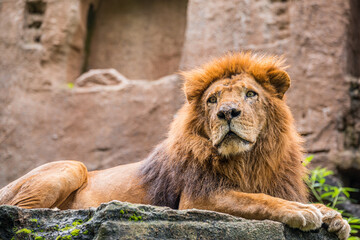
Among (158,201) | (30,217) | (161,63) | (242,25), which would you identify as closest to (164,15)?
(161,63)

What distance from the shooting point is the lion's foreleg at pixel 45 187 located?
355cm

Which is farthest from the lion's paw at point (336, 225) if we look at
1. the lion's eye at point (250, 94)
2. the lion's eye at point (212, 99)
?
the lion's eye at point (212, 99)

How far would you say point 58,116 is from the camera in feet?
24.3

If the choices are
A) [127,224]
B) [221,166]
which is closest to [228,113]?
[221,166]

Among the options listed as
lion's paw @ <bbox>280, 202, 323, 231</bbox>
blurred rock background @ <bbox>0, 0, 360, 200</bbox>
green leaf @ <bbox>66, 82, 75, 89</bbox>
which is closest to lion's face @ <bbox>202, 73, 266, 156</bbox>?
lion's paw @ <bbox>280, 202, 323, 231</bbox>

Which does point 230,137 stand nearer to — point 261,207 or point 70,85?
point 261,207

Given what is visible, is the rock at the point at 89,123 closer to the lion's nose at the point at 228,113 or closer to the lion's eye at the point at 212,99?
the lion's eye at the point at 212,99

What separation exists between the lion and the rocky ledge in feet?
1.25

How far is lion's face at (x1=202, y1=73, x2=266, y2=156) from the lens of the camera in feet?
10.8

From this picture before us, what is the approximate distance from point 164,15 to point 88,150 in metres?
2.97

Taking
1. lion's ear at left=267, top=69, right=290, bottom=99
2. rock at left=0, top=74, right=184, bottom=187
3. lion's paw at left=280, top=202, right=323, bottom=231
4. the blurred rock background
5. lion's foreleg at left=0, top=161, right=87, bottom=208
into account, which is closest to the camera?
lion's paw at left=280, top=202, right=323, bottom=231

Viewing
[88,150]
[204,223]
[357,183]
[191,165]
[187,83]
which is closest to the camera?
[204,223]

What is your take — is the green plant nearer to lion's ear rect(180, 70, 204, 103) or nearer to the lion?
the lion

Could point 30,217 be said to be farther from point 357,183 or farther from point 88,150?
point 357,183
